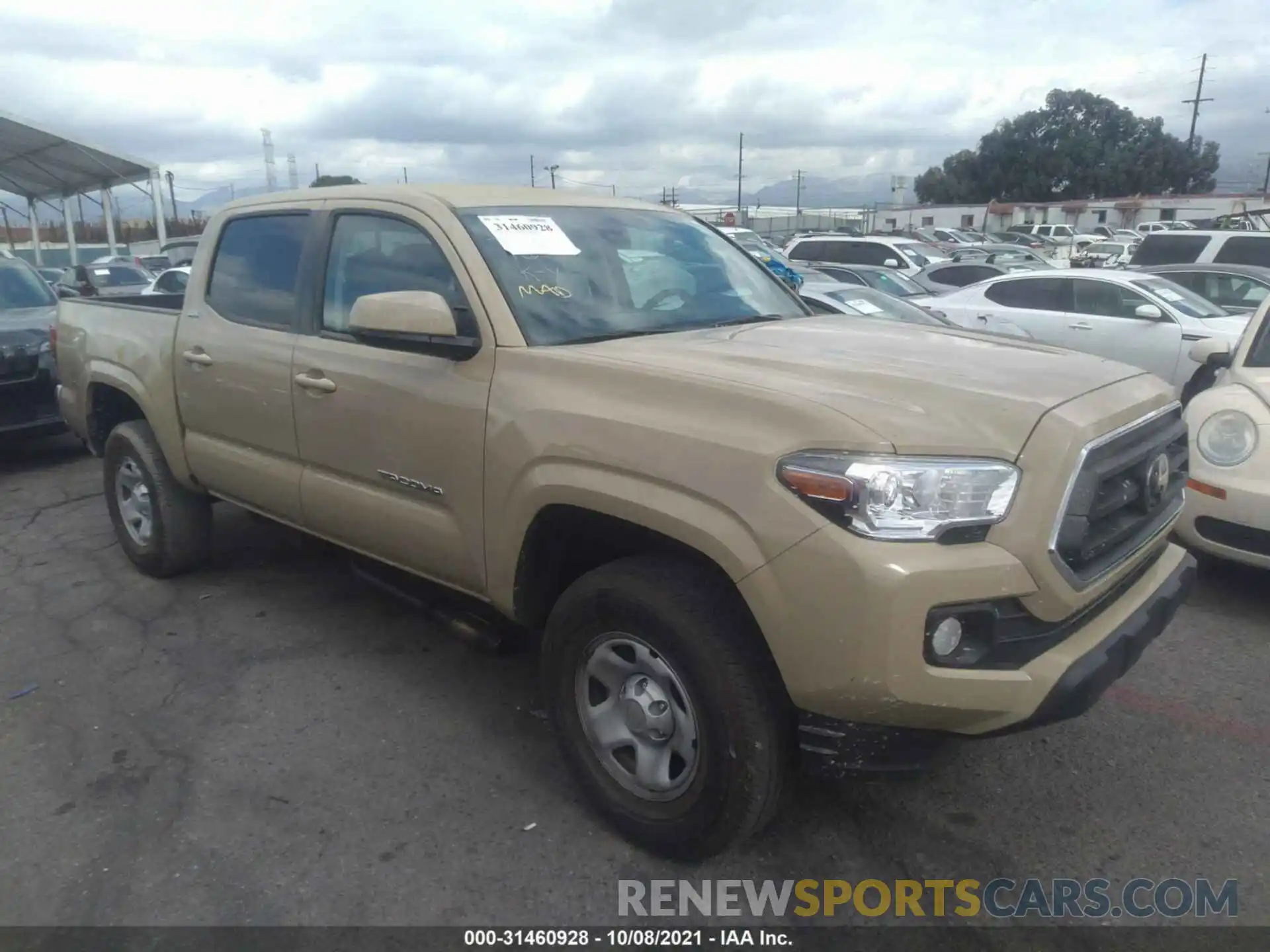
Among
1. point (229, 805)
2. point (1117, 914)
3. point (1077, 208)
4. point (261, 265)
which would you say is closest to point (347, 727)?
point (229, 805)

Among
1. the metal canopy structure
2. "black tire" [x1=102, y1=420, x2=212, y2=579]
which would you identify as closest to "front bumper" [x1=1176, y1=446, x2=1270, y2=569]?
"black tire" [x1=102, y1=420, x2=212, y2=579]

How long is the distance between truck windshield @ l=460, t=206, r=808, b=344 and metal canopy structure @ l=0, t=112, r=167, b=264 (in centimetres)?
1966

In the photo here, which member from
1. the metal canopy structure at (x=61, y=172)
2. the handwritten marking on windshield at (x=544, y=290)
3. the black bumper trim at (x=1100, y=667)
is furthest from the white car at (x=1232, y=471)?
the metal canopy structure at (x=61, y=172)

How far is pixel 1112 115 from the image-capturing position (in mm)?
73750


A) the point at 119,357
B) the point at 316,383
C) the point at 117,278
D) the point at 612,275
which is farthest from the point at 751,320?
the point at 117,278

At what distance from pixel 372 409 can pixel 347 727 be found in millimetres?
1193

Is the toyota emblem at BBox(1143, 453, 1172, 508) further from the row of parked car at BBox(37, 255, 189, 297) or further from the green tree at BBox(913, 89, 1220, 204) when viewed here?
the green tree at BBox(913, 89, 1220, 204)

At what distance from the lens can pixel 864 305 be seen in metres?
9.12

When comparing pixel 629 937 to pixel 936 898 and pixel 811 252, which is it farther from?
pixel 811 252

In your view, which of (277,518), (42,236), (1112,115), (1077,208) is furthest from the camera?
(1112,115)

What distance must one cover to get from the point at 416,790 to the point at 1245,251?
13.8 metres

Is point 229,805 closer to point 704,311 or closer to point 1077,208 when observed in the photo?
point 704,311

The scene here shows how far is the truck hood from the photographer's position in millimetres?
2406

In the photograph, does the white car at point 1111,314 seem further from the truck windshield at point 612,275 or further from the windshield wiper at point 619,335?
the windshield wiper at point 619,335
